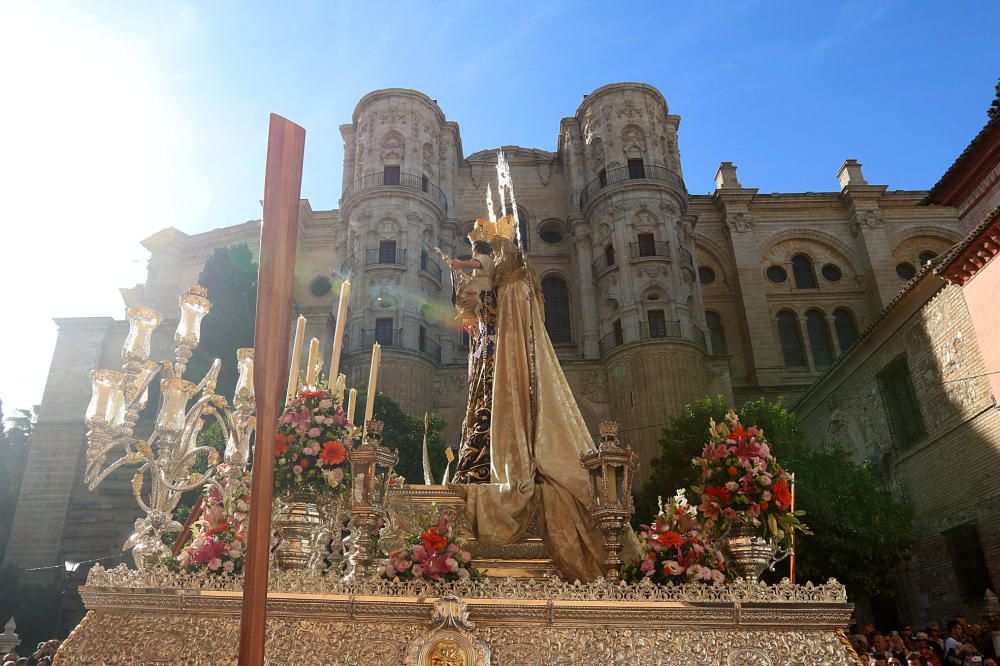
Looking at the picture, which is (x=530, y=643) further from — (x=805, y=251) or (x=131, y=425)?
(x=805, y=251)

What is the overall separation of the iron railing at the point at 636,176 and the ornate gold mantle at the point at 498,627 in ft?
87.1

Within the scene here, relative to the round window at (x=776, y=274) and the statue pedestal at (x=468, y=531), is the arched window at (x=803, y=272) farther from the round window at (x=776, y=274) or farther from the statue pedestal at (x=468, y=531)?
the statue pedestal at (x=468, y=531)

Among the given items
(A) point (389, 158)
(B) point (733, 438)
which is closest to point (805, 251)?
(A) point (389, 158)

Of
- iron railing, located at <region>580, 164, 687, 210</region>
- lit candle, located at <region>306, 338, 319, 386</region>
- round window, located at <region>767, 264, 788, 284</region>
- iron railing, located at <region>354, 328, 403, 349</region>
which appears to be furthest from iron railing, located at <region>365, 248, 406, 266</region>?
lit candle, located at <region>306, 338, 319, 386</region>

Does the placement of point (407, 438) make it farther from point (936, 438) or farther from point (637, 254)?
point (936, 438)

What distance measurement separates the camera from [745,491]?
14.5ft

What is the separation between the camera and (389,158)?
3002 centimetres

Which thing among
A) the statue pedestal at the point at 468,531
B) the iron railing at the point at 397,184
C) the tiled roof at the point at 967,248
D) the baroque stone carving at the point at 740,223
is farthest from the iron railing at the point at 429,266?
the statue pedestal at the point at 468,531

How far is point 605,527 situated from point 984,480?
46.4 feet

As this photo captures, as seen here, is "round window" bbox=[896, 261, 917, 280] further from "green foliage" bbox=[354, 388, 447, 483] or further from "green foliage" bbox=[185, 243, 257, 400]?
"green foliage" bbox=[185, 243, 257, 400]

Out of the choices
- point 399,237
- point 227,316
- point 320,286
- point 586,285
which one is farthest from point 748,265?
point 227,316

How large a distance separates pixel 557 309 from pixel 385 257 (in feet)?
26.2

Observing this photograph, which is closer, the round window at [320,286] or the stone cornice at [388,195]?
the stone cornice at [388,195]

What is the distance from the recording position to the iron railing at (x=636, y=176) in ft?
96.0
